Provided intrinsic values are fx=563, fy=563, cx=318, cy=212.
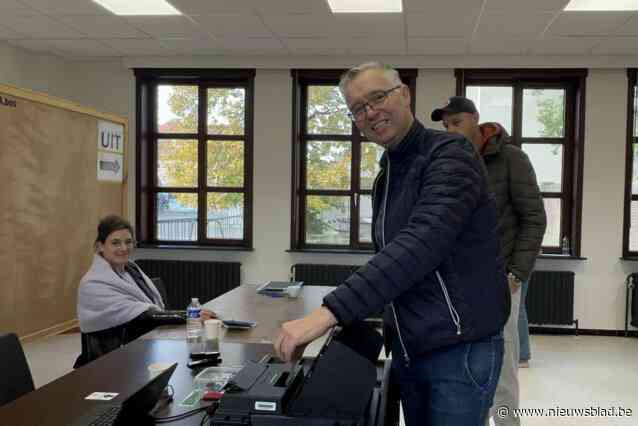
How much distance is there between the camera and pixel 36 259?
4.73m

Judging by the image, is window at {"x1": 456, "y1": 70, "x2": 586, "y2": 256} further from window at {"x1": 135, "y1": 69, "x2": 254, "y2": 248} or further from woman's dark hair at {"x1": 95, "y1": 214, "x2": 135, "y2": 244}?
woman's dark hair at {"x1": 95, "y1": 214, "x2": 135, "y2": 244}

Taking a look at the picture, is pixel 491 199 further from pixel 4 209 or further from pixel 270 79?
pixel 270 79

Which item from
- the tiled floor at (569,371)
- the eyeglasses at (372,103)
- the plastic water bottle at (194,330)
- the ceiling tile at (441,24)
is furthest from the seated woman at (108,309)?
the ceiling tile at (441,24)

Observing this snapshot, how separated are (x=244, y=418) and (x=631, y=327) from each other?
5.64m

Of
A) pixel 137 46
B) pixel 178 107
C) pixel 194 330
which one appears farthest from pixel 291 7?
pixel 194 330

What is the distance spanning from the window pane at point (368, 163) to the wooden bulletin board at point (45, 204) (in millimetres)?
2670

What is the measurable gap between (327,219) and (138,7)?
2905 mm

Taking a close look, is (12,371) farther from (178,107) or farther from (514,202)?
(178,107)

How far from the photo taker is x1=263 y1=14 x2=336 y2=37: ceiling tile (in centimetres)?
466

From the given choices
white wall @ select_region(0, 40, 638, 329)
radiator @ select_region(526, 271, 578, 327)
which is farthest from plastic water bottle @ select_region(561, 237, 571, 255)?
radiator @ select_region(526, 271, 578, 327)

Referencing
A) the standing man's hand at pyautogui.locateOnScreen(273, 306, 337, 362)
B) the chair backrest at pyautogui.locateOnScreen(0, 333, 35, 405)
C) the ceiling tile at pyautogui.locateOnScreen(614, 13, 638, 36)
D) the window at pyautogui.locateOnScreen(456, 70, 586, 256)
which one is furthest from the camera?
the window at pyautogui.locateOnScreen(456, 70, 586, 256)

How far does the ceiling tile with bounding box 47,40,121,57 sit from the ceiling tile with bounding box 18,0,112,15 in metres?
0.92

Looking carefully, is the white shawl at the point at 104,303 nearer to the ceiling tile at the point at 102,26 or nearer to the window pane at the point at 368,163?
the ceiling tile at the point at 102,26

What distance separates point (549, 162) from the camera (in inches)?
236
